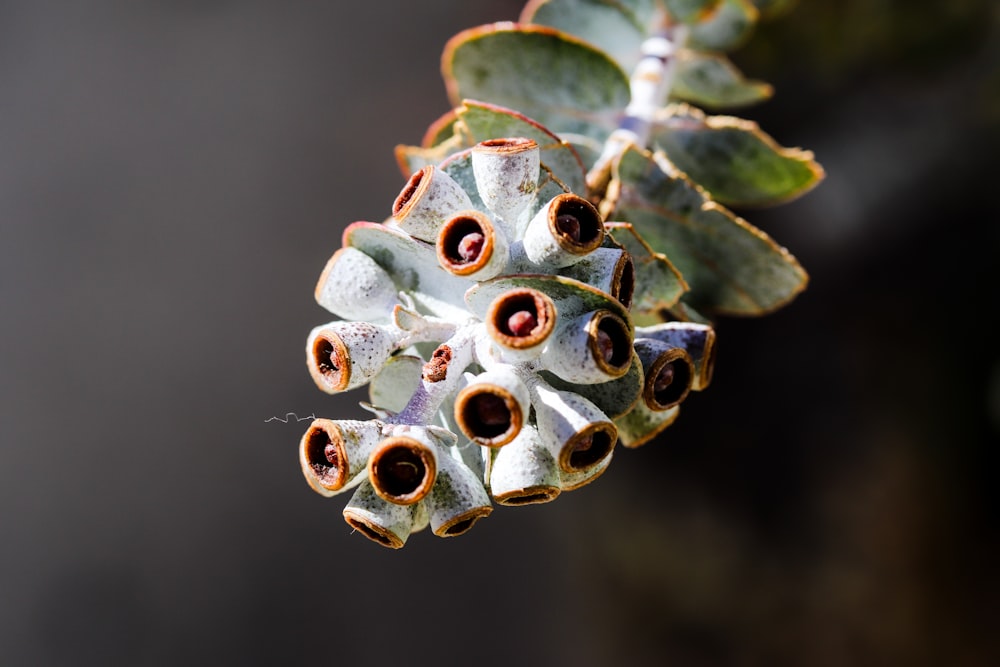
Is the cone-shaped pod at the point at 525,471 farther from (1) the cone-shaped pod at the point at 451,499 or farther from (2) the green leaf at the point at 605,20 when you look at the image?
(2) the green leaf at the point at 605,20

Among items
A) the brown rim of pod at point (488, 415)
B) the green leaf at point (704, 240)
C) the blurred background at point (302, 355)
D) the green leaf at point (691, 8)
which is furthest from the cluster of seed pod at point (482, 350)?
the blurred background at point (302, 355)

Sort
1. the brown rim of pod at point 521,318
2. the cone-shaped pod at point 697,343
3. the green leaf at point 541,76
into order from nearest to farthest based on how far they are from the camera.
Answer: the brown rim of pod at point 521,318 → the cone-shaped pod at point 697,343 → the green leaf at point 541,76

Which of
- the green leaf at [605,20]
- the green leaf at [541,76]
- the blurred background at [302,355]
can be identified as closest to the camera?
the green leaf at [541,76]

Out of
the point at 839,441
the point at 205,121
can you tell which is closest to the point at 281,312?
the point at 205,121

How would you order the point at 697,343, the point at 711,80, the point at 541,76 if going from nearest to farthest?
the point at 697,343
the point at 541,76
the point at 711,80

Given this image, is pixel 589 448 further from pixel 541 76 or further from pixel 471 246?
pixel 541 76

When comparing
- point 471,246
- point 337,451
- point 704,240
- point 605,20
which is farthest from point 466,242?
point 605,20

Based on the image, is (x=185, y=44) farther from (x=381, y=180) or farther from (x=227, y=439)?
(x=227, y=439)

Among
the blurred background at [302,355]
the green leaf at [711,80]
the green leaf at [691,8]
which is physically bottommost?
the blurred background at [302,355]
